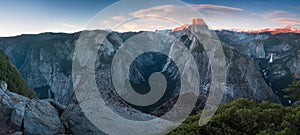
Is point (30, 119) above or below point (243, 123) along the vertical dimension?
below

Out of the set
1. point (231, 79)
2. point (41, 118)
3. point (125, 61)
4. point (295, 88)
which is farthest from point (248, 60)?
point (41, 118)

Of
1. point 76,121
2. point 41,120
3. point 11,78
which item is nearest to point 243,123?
point 76,121

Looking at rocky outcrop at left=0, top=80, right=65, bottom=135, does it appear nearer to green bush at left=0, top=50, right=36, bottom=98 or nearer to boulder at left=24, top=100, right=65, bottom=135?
boulder at left=24, top=100, right=65, bottom=135

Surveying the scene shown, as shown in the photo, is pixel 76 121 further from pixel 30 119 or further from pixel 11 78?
pixel 11 78

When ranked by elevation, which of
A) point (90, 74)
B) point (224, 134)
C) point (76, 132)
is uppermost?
point (90, 74)

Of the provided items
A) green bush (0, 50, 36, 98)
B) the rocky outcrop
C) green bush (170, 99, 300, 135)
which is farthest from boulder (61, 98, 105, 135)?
green bush (0, 50, 36, 98)

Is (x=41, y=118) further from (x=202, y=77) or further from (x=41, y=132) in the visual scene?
(x=202, y=77)

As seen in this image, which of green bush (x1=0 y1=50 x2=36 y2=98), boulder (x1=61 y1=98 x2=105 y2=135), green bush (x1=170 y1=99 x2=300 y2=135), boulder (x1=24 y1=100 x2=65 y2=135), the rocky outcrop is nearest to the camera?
green bush (x1=170 y1=99 x2=300 y2=135)

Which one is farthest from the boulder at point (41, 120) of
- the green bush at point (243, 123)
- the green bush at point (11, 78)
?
the green bush at point (11, 78)
